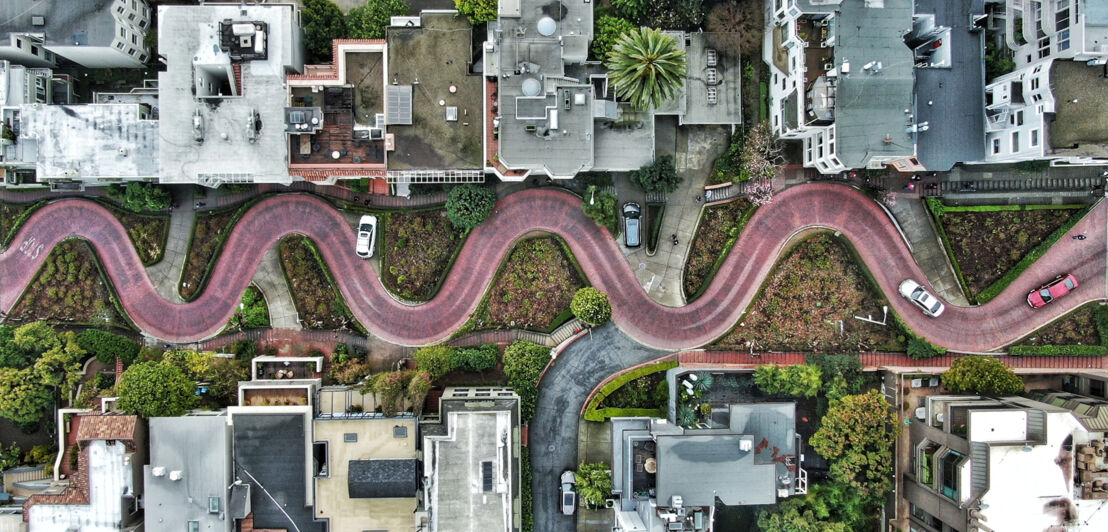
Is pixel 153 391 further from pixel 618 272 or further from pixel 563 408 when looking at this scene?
pixel 618 272

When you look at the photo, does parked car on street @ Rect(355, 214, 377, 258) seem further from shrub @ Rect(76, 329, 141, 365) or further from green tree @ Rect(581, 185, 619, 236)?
shrub @ Rect(76, 329, 141, 365)

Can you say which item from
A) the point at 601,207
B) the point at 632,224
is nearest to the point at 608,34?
the point at 601,207

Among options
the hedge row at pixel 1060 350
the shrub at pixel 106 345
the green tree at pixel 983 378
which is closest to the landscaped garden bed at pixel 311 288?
the shrub at pixel 106 345

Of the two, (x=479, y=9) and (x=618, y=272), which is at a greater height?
(x=479, y=9)

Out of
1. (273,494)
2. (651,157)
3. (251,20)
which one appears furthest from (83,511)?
(651,157)

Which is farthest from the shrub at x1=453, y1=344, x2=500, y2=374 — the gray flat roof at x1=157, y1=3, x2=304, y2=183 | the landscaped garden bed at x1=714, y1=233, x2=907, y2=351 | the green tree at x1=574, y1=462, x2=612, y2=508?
the gray flat roof at x1=157, y1=3, x2=304, y2=183

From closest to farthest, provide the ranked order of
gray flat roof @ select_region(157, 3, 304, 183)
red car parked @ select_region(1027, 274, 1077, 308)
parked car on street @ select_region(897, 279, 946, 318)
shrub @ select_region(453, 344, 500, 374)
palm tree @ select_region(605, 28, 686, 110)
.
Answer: palm tree @ select_region(605, 28, 686, 110) → gray flat roof @ select_region(157, 3, 304, 183) → shrub @ select_region(453, 344, 500, 374) → parked car on street @ select_region(897, 279, 946, 318) → red car parked @ select_region(1027, 274, 1077, 308)

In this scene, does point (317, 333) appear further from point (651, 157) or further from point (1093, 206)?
point (1093, 206)
